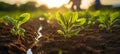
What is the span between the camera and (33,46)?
6.31 m

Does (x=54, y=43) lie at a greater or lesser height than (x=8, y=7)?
lesser

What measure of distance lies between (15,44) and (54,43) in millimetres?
794

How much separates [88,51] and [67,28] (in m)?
1.38

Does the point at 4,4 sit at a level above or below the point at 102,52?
above

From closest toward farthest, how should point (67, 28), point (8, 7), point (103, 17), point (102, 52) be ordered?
point (102, 52) < point (67, 28) < point (103, 17) < point (8, 7)

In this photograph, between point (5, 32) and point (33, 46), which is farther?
point (5, 32)

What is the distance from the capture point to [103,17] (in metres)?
6.89

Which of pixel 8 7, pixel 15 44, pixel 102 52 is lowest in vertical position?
pixel 102 52

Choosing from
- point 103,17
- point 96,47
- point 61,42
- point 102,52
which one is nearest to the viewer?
point 102,52

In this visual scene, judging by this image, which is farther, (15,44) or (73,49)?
(15,44)

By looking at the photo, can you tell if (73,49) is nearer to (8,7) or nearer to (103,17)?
(103,17)

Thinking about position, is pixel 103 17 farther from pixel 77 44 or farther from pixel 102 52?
pixel 102 52

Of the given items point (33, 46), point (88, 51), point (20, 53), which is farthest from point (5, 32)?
point (88, 51)

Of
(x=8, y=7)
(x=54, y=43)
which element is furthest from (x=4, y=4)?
(x=54, y=43)
